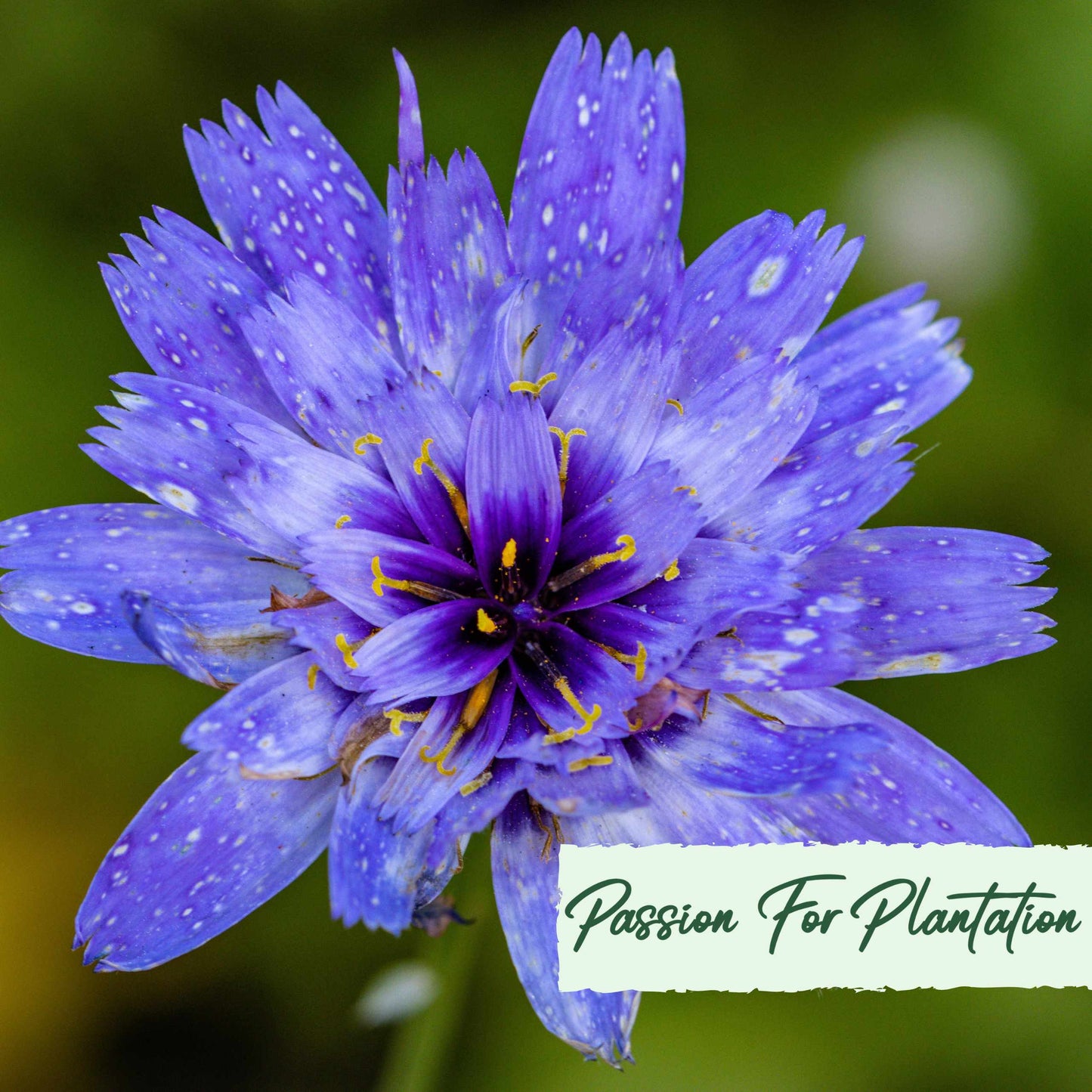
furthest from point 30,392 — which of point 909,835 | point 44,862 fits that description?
point 909,835

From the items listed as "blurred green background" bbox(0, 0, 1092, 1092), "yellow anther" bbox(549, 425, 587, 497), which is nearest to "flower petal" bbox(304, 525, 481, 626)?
"yellow anther" bbox(549, 425, 587, 497)

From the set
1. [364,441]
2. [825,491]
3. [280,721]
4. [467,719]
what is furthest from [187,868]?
[825,491]

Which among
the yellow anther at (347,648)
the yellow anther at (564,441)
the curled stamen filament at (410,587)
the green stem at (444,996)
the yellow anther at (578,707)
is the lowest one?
the green stem at (444,996)

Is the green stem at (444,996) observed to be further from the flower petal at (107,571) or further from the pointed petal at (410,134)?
the pointed petal at (410,134)

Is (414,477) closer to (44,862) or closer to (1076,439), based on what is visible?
(44,862)

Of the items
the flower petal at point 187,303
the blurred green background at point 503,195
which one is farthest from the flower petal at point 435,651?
the blurred green background at point 503,195
